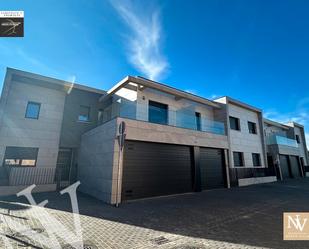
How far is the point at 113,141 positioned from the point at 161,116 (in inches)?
153

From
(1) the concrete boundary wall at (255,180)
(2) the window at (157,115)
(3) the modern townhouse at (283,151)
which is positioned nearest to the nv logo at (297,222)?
(2) the window at (157,115)

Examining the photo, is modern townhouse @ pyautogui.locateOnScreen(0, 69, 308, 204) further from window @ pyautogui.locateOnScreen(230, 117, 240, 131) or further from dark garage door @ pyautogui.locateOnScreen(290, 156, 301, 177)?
dark garage door @ pyautogui.locateOnScreen(290, 156, 301, 177)

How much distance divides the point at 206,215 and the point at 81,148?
9.35 metres

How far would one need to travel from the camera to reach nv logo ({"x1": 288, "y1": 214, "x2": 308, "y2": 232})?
4.55 metres

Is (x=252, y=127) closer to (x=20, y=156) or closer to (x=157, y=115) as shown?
(x=157, y=115)

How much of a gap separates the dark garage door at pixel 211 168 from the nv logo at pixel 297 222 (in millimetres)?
5555

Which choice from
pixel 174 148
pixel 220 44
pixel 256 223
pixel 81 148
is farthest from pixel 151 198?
pixel 220 44

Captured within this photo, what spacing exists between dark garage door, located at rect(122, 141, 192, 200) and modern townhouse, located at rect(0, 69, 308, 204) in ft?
0.14

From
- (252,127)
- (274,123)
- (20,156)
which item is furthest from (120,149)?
(274,123)

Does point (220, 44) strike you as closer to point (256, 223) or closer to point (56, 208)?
point (256, 223)

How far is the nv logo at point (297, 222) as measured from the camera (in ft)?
14.9

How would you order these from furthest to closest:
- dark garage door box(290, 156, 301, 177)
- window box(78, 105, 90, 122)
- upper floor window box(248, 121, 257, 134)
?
dark garage door box(290, 156, 301, 177)
upper floor window box(248, 121, 257, 134)
window box(78, 105, 90, 122)

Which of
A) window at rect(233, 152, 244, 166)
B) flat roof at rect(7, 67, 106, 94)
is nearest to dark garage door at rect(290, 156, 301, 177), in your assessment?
window at rect(233, 152, 244, 166)

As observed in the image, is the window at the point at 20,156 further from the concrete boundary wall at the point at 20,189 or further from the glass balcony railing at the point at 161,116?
the glass balcony railing at the point at 161,116
